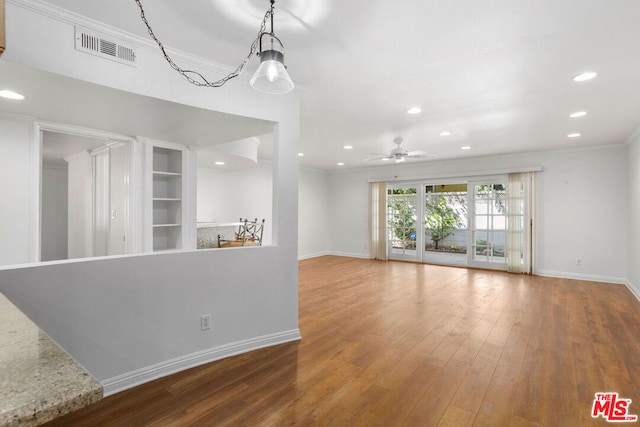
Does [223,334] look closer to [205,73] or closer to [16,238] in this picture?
[16,238]

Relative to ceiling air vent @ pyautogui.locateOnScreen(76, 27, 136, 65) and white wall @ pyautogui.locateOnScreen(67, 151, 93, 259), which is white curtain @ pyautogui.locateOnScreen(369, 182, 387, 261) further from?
ceiling air vent @ pyautogui.locateOnScreen(76, 27, 136, 65)

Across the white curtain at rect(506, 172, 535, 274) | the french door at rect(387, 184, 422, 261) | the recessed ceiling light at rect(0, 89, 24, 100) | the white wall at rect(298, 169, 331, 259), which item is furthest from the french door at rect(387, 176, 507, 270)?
the recessed ceiling light at rect(0, 89, 24, 100)

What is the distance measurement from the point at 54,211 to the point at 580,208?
10471 mm

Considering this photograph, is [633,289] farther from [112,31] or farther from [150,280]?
[112,31]

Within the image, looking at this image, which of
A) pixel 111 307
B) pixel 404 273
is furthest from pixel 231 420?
pixel 404 273

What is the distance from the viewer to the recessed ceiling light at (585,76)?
109 inches

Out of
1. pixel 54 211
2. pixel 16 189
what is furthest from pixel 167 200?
pixel 54 211

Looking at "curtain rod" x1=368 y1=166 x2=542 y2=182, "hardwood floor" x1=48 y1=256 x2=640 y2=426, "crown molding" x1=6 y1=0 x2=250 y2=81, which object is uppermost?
"crown molding" x1=6 y1=0 x2=250 y2=81

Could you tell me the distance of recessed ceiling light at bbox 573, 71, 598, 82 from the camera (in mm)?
2781

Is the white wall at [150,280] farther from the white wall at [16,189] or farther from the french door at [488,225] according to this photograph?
the french door at [488,225]

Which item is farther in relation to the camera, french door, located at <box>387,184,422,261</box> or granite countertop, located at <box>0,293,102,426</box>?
french door, located at <box>387,184,422,261</box>

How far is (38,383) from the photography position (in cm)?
70

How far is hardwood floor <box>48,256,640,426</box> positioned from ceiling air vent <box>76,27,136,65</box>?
234 centimetres

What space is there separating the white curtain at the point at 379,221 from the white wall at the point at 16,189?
22.8 feet
